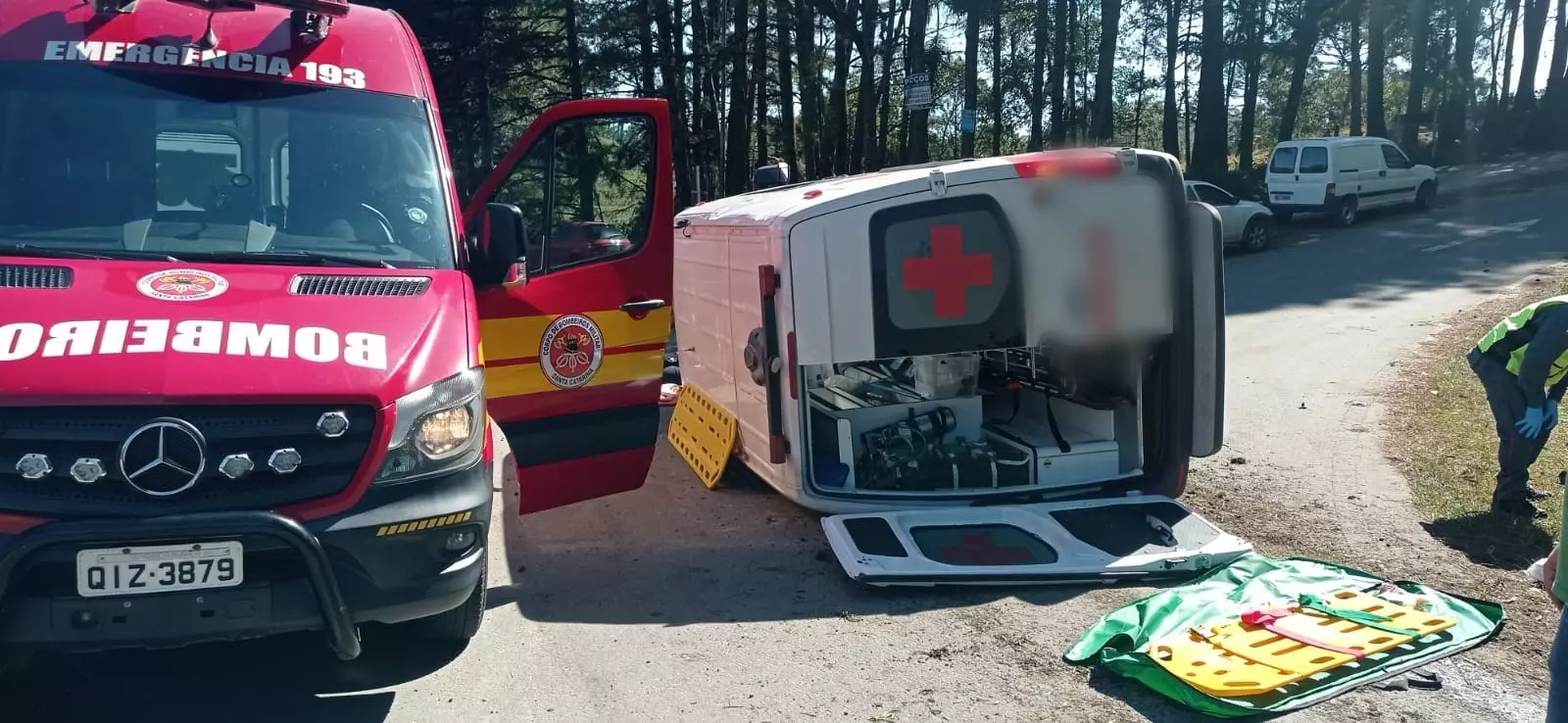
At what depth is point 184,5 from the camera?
190 inches

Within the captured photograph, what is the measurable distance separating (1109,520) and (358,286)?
3.80 meters

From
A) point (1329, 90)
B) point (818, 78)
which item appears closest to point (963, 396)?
point (818, 78)

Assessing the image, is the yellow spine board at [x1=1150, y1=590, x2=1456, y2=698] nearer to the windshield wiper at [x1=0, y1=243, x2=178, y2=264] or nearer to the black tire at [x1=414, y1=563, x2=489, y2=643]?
the black tire at [x1=414, y1=563, x2=489, y2=643]

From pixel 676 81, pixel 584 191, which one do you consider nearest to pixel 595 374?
pixel 584 191

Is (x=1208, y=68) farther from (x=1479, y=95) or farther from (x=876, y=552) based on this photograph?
(x=1479, y=95)

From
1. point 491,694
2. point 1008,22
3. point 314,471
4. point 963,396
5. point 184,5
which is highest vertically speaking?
point 1008,22

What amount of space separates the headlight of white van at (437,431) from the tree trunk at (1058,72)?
27.5 m

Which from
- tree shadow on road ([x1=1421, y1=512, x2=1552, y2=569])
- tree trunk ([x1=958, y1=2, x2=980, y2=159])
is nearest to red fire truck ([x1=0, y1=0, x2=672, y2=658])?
tree shadow on road ([x1=1421, y1=512, x2=1552, y2=569])

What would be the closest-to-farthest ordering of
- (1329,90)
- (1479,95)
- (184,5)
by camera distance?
(184,5) < (1479,95) < (1329,90)

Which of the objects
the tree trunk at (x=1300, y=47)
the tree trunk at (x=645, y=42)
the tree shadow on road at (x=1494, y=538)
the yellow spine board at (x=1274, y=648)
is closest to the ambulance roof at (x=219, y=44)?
the yellow spine board at (x=1274, y=648)

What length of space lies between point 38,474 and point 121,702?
115 centimetres

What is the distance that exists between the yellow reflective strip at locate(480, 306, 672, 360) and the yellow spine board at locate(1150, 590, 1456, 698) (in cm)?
275

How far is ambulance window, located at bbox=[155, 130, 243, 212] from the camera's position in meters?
4.36

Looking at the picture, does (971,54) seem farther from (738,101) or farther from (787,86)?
(738,101)
